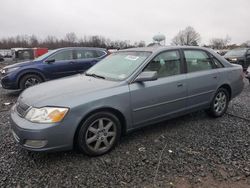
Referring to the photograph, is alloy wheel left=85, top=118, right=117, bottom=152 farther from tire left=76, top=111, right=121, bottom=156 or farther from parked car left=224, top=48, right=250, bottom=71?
parked car left=224, top=48, right=250, bottom=71

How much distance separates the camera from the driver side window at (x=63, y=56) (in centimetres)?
827

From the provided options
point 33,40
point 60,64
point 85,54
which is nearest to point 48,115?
point 60,64

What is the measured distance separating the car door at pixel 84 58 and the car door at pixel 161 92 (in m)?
5.07

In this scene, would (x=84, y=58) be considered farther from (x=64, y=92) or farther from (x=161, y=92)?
(x=64, y=92)

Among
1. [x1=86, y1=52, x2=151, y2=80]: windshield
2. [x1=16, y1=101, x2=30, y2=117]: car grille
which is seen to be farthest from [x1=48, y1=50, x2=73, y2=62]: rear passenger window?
[x1=16, y1=101, x2=30, y2=117]: car grille

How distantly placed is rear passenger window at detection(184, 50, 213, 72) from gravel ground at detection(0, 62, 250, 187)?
3.79ft

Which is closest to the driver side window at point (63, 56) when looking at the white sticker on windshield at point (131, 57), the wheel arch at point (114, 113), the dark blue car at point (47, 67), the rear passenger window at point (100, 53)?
the dark blue car at point (47, 67)

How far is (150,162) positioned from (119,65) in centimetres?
174

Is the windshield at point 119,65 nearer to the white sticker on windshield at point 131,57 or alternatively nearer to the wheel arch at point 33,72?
the white sticker on windshield at point 131,57

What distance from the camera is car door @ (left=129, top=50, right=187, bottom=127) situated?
3.58 metres

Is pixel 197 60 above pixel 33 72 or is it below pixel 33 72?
above

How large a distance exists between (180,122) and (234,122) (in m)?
1.10

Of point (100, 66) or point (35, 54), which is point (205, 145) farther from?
point (35, 54)

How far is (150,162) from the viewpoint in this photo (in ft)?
10.5
